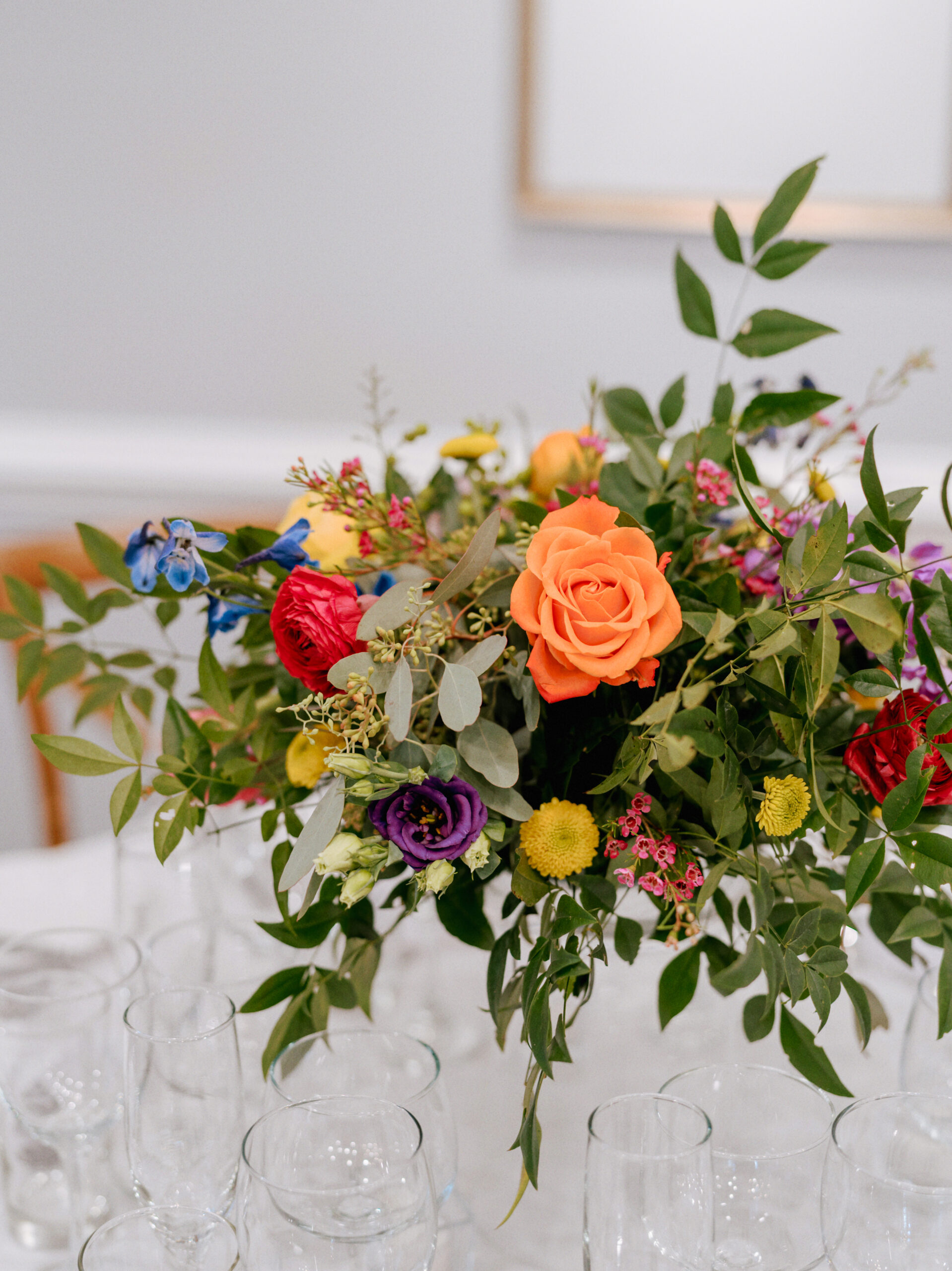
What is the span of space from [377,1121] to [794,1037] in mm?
226

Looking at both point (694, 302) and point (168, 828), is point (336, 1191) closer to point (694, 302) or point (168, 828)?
point (168, 828)

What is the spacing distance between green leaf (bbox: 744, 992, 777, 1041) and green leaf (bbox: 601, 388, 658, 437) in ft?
1.13

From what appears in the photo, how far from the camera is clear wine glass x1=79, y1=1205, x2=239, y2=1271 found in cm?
51

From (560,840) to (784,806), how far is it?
0.10m

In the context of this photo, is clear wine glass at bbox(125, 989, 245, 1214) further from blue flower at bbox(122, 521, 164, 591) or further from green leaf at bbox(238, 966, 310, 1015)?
blue flower at bbox(122, 521, 164, 591)

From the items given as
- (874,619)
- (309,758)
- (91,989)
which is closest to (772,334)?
(874,619)

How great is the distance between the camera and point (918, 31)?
57.6 inches

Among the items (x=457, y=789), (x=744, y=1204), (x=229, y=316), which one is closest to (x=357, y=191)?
(x=229, y=316)

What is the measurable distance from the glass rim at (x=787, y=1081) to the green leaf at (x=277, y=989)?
20 centimetres

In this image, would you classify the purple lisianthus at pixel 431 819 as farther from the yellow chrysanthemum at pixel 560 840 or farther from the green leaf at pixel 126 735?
the green leaf at pixel 126 735

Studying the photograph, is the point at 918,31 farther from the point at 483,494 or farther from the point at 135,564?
the point at 135,564

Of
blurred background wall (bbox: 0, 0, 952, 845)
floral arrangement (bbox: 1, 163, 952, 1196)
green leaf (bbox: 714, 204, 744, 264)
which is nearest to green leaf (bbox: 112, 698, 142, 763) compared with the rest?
floral arrangement (bbox: 1, 163, 952, 1196)

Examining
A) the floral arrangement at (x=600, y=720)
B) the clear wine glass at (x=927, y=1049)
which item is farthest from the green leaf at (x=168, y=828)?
the clear wine glass at (x=927, y=1049)

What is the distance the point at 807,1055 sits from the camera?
59cm
